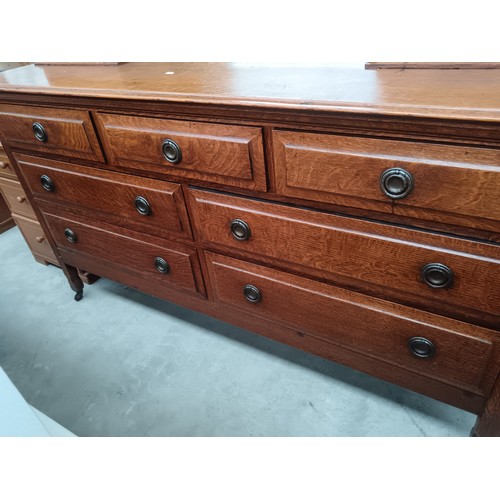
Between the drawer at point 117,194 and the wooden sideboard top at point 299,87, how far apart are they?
25 cm

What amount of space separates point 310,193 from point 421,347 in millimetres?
453

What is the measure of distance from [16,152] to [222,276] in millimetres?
929

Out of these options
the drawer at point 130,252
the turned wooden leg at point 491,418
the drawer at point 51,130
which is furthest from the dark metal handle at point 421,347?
the drawer at point 51,130

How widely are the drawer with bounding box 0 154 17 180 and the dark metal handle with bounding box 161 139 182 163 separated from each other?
1.15 meters

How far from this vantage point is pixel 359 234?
859 millimetres

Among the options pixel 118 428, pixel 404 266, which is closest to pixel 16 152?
pixel 118 428

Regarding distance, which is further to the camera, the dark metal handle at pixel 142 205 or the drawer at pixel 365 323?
the dark metal handle at pixel 142 205

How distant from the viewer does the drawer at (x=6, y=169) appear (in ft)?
5.85

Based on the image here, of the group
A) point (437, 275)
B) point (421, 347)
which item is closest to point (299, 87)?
point (437, 275)

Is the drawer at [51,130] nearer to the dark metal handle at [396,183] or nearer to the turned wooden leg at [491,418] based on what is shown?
the dark metal handle at [396,183]

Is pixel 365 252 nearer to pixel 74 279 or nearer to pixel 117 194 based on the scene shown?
pixel 117 194

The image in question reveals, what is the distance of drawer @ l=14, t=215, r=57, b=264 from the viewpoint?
6.39 feet

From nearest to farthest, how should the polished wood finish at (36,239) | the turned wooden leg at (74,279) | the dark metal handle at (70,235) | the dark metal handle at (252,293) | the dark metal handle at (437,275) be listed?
1. the dark metal handle at (437,275)
2. the dark metal handle at (252,293)
3. the dark metal handle at (70,235)
4. the turned wooden leg at (74,279)
5. the polished wood finish at (36,239)
